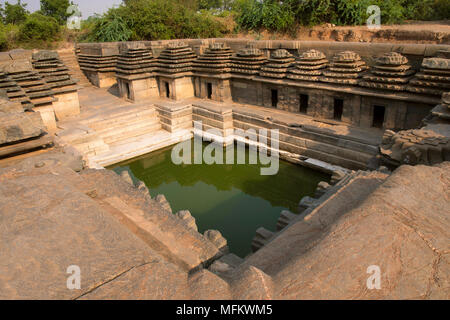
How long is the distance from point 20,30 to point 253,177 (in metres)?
17.6

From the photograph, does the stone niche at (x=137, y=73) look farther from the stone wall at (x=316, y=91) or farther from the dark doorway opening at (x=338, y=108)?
the dark doorway opening at (x=338, y=108)

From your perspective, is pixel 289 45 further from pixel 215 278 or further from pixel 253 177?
pixel 215 278

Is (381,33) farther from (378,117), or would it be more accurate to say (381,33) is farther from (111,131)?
(111,131)

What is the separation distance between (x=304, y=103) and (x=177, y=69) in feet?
17.2

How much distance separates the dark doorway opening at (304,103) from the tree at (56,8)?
28.8 meters

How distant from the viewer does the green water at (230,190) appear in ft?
22.9

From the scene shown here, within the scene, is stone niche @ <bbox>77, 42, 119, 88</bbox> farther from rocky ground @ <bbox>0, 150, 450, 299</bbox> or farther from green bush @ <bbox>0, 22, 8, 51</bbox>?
rocky ground @ <bbox>0, 150, 450, 299</bbox>

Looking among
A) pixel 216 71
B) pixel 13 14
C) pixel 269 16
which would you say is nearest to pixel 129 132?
pixel 216 71

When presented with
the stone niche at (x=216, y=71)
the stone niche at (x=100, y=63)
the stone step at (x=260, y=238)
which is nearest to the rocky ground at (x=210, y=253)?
the stone step at (x=260, y=238)

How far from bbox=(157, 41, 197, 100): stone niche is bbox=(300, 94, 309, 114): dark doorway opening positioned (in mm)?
4854

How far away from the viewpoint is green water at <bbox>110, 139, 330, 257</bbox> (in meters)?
6.96

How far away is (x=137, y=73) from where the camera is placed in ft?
42.1

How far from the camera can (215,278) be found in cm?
222
